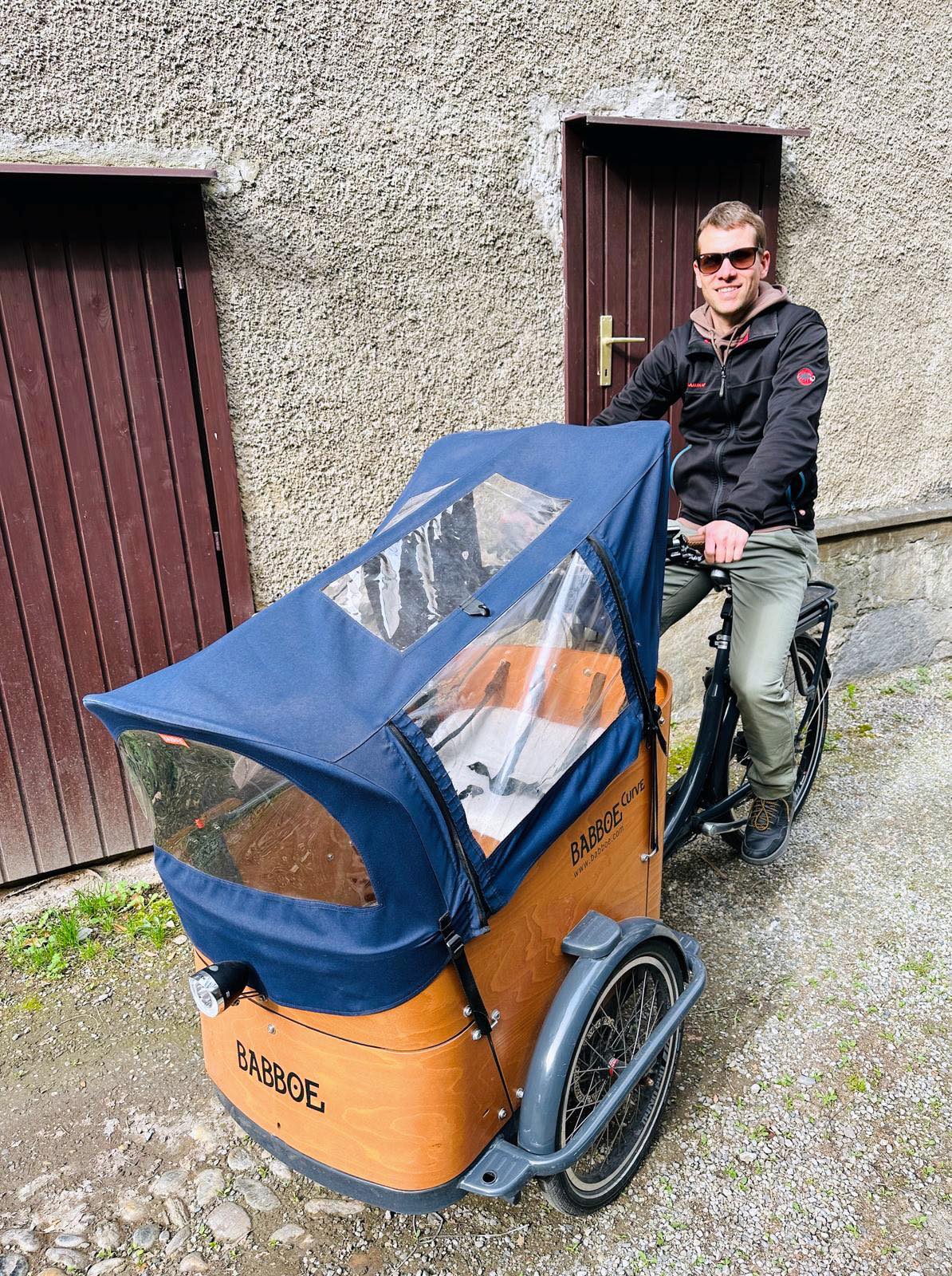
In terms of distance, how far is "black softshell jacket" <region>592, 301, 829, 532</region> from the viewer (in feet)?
9.20

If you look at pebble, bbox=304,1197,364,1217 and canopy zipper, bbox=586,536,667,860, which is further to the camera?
pebble, bbox=304,1197,364,1217

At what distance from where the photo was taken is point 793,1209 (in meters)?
2.19

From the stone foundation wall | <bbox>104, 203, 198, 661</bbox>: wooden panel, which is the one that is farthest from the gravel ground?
the stone foundation wall

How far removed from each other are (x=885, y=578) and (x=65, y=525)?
452 centimetres

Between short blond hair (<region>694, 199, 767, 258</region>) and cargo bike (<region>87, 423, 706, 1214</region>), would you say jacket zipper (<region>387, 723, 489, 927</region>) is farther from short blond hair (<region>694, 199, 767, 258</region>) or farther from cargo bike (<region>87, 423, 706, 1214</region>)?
short blond hair (<region>694, 199, 767, 258</region>)

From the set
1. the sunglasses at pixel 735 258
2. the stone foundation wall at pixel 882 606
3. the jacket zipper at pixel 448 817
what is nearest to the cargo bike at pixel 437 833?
the jacket zipper at pixel 448 817

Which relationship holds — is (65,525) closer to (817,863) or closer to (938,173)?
(817,863)

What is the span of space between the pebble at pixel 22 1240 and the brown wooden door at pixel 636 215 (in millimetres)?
3614

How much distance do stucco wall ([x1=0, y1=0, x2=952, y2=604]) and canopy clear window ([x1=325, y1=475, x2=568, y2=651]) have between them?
65.5 inches

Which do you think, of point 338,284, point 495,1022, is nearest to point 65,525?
point 338,284

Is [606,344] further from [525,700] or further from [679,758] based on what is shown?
[525,700]

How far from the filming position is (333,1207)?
2.26m

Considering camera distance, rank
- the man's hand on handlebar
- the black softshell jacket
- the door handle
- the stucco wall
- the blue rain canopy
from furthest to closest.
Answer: the door handle → the stucco wall → the black softshell jacket → the man's hand on handlebar → the blue rain canopy

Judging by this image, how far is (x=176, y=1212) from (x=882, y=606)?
480 cm
